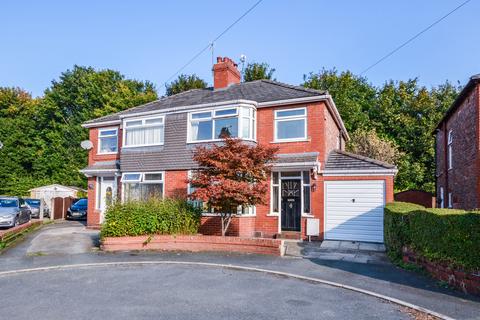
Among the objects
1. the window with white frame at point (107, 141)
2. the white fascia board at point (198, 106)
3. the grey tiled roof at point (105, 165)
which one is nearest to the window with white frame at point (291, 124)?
the white fascia board at point (198, 106)

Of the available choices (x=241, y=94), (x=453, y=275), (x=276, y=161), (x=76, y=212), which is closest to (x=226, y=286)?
(x=453, y=275)

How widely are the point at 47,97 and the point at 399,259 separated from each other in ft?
140

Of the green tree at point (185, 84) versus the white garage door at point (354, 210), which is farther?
the green tree at point (185, 84)

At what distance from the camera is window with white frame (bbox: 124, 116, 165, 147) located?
1798 cm

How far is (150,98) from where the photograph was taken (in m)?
40.4

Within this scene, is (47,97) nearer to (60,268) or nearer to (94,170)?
(94,170)

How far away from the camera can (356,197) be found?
1477 centimetres

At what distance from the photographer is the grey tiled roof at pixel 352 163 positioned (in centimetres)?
1460

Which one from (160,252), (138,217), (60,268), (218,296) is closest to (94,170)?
(138,217)

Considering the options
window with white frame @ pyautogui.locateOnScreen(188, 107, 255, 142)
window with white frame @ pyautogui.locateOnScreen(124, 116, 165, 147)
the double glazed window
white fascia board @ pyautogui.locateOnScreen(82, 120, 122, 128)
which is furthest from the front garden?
white fascia board @ pyautogui.locateOnScreen(82, 120, 122, 128)

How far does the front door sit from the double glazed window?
0.17m

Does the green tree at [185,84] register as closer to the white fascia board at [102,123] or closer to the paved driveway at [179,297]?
the white fascia board at [102,123]

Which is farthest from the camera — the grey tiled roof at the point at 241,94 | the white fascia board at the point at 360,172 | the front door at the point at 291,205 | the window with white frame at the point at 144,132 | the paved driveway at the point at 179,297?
the window with white frame at the point at 144,132

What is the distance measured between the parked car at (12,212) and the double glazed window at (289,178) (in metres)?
11.9
